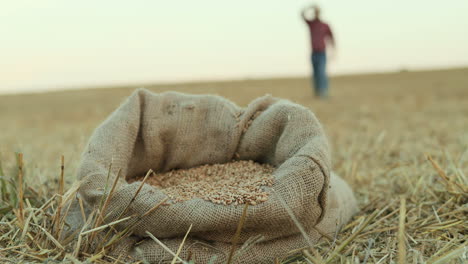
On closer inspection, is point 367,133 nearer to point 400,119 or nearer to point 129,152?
point 400,119

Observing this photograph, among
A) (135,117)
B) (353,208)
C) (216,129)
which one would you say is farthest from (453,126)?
(135,117)

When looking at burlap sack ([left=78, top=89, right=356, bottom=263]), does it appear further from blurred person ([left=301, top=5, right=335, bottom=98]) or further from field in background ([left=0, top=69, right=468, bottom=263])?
blurred person ([left=301, top=5, right=335, bottom=98])

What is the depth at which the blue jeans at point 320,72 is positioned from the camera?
27.6ft

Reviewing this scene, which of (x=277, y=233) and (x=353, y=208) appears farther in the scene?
(x=353, y=208)

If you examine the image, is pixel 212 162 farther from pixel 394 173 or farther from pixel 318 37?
pixel 318 37

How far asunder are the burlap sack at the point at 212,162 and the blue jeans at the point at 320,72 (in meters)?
6.73

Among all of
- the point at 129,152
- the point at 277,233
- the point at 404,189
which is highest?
the point at 129,152

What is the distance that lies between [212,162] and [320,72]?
7101 millimetres

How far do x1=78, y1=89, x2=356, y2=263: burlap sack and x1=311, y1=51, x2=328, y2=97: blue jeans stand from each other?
6.73 metres

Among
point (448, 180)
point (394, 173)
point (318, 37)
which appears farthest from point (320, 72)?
point (448, 180)

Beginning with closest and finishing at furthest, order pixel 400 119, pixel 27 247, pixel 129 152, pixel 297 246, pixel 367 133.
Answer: pixel 27 247, pixel 297 246, pixel 129 152, pixel 367 133, pixel 400 119

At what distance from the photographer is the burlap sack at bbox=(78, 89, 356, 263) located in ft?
4.50

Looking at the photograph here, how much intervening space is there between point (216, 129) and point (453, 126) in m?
3.35

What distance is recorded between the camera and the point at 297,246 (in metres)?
1.46
